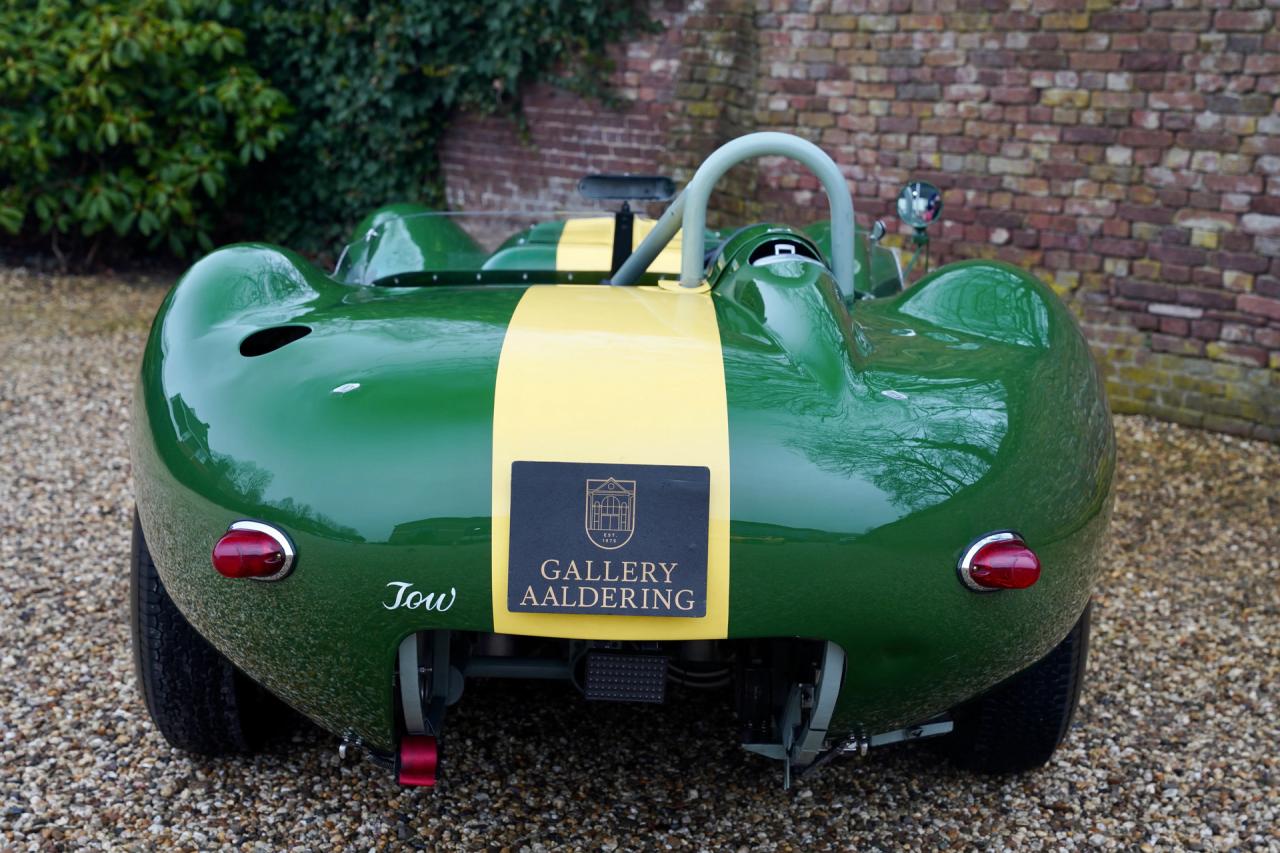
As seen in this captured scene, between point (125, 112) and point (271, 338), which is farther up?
point (271, 338)

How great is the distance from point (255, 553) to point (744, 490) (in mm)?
795

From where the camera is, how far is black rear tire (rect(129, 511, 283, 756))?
2504 mm

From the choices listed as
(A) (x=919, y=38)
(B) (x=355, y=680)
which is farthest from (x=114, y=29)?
(B) (x=355, y=680)

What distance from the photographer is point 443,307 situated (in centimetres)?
243

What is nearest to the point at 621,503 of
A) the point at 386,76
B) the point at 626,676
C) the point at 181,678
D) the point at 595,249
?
the point at 626,676

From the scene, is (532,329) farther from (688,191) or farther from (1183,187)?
(1183,187)

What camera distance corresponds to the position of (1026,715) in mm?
2623

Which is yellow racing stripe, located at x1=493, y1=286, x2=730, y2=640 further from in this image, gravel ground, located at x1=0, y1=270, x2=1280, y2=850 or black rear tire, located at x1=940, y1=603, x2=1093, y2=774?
black rear tire, located at x1=940, y1=603, x2=1093, y2=774

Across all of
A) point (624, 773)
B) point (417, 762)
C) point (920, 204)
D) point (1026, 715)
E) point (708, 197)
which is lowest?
point (624, 773)

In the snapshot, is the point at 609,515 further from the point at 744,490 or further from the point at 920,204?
the point at 920,204

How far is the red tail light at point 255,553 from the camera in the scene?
6.46 feet

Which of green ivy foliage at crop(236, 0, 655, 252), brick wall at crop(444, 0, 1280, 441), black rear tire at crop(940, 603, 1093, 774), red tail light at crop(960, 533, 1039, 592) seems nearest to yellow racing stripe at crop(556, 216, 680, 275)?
black rear tire at crop(940, 603, 1093, 774)

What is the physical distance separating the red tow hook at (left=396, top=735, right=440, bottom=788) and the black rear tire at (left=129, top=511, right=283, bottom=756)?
1.85 ft

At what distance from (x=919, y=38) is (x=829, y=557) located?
4.82 metres
